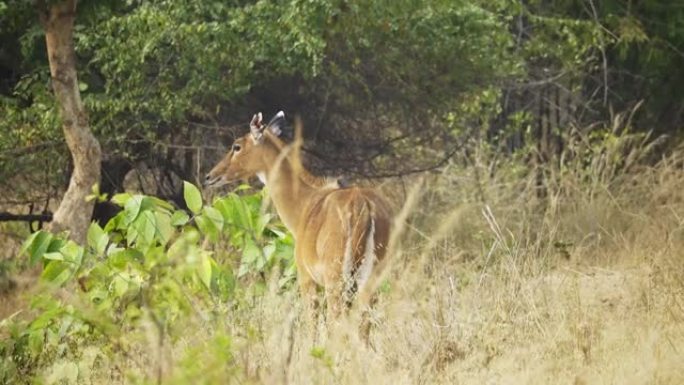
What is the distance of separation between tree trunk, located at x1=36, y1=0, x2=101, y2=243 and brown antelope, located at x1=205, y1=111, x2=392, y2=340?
122 cm

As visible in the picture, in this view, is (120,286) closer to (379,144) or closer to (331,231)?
(331,231)

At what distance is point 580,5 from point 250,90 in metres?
3.67

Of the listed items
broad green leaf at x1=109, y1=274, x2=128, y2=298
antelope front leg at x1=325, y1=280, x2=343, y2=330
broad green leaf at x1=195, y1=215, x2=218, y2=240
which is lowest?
antelope front leg at x1=325, y1=280, x2=343, y2=330

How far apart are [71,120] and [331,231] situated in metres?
2.58

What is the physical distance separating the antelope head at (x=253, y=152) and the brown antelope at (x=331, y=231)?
0.34 feet

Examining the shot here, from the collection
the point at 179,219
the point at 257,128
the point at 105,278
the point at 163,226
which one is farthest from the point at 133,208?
the point at 257,128

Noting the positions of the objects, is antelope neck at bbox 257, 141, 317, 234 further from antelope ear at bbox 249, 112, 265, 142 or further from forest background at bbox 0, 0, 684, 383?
antelope ear at bbox 249, 112, 265, 142

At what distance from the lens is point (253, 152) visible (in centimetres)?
1105

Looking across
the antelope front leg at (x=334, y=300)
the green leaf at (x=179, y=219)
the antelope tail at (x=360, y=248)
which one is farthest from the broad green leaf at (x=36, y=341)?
the antelope tail at (x=360, y=248)

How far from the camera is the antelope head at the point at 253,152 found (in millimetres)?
10969

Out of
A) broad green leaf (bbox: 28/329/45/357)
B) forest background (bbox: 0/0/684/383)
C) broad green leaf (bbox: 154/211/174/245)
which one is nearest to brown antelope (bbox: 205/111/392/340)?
forest background (bbox: 0/0/684/383)

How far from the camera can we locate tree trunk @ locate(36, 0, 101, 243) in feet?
35.3

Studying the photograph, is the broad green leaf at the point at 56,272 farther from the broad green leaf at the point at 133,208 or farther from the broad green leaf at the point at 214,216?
the broad green leaf at the point at 214,216

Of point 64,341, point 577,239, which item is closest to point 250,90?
point 577,239
